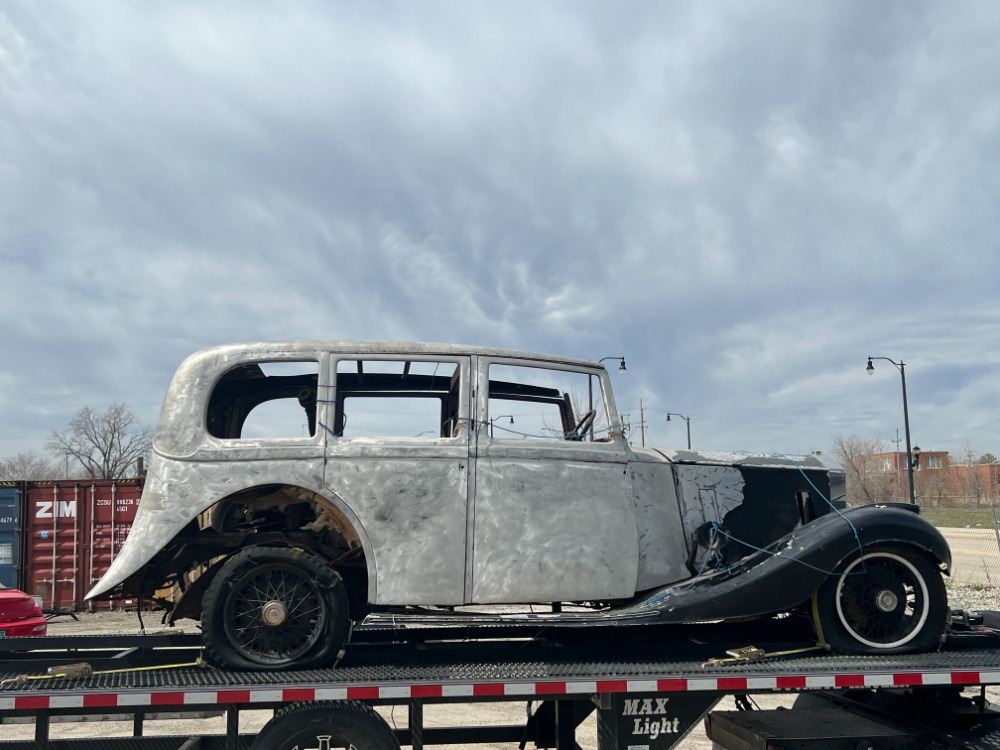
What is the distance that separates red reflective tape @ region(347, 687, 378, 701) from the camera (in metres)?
4.56

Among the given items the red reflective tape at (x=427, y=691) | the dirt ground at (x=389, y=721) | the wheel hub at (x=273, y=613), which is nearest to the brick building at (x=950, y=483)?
the dirt ground at (x=389, y=721)

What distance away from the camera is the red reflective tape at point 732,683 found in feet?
15.7

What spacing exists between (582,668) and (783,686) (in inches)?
45.6

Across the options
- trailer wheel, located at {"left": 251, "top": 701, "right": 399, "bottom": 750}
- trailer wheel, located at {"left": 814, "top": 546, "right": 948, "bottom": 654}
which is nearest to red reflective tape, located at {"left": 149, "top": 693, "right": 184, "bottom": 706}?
trailer wheel, located at {"left": 251, "top": 701, "right": 399, "bottom": 750}

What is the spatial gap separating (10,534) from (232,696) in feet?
49.3

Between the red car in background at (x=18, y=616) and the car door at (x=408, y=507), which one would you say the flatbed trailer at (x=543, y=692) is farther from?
the red car in background at (x=18, y=616)

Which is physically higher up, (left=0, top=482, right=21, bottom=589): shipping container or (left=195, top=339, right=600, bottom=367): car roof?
(left=195, top=339, right=600, bottom=367): car roof

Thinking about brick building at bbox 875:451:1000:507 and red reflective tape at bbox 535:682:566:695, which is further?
brick building at bbox 875:451:1000:507

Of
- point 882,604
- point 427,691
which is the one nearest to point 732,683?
point 882,604

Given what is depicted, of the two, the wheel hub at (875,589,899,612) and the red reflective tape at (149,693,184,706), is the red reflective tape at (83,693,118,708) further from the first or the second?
the wheel hub at (875,589,899,612)

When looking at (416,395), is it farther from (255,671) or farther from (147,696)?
(147,696)

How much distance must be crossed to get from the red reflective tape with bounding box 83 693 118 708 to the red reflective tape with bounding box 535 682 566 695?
7.60 ft

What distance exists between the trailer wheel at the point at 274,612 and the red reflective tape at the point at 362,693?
0.42m

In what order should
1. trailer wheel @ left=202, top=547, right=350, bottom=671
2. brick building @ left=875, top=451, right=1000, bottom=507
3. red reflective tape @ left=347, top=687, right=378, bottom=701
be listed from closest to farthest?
red reflective tape @ left=347, top=687, right=378, bottom=701 < trailer wheel @ left=202, top=547, right=350, bottom=671 < brick building @ left=875, top=451, right=1000, bottom=507
